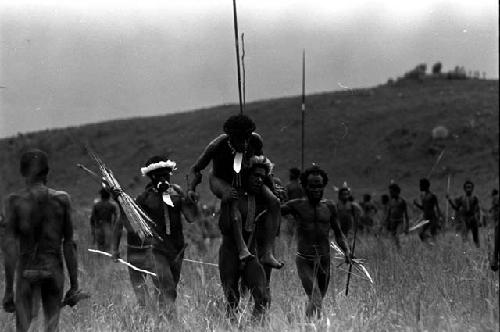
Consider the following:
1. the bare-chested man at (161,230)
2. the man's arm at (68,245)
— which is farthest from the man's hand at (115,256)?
the man's arm at (68,245)

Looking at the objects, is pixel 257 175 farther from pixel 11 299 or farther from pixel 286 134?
pixel 286 134

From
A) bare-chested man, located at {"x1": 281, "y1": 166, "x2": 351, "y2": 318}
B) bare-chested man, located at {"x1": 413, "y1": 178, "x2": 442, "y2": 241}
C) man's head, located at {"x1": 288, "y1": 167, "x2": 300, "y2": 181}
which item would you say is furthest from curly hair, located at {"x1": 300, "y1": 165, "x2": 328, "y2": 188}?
bare-chested man, located at {"x1": 413, "y1": 178, "x2": 442, "y2": 241}

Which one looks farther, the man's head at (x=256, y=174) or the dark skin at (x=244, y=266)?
the man's head at (x=256, y=174)

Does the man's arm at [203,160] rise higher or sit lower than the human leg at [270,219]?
higher

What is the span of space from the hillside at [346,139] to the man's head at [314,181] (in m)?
43.1

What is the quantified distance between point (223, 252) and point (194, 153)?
60.9 m

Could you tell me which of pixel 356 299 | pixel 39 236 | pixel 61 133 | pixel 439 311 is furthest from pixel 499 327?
pixel 61 133

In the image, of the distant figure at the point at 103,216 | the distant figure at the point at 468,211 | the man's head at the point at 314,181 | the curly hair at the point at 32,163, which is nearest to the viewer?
the curly hair at the point at 32,163

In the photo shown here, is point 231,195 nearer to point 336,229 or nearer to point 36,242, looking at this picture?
point 336,229

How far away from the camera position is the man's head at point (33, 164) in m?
7.07

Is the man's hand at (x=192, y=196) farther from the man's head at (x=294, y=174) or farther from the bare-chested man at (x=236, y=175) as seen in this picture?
the man's head at (x=294, y=174)

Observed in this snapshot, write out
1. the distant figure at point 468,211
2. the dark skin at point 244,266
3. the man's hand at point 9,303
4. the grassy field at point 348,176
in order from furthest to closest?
the distant figure at point 468,211 < the dark skin at point 244,266 < the grassy field at point 348,176 < the man's hand at point 9,303

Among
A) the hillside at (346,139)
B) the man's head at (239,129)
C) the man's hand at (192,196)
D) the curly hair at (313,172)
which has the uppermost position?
the man's head at (239,129)

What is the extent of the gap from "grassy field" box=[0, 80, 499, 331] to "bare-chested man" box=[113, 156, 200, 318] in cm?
36
